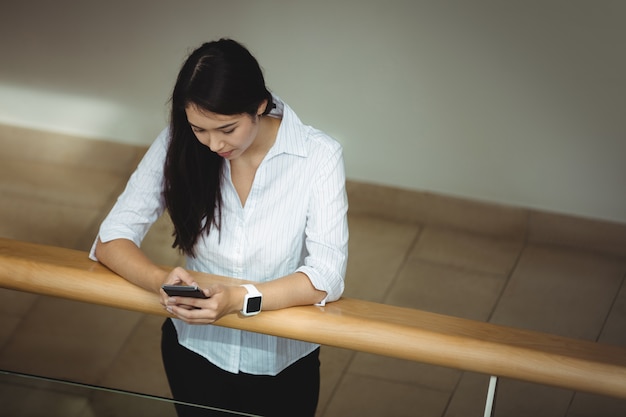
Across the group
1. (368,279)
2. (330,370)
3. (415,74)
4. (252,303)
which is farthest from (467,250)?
(252,303)

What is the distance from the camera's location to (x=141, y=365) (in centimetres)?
402

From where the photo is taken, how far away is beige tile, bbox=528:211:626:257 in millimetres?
4777

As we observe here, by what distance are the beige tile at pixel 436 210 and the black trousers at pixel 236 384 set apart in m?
2.57

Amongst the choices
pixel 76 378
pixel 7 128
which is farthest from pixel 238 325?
pixel 7 128

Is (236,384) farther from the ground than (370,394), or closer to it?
farther from the ground

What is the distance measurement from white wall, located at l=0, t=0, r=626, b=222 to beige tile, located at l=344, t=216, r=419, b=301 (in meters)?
0.26

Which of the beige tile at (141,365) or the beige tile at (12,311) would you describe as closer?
the beige tile at (141,365)

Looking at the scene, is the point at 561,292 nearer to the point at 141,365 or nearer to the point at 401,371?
the point at 401,371

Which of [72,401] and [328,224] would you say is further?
[328,224]

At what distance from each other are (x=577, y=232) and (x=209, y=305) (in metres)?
3.32

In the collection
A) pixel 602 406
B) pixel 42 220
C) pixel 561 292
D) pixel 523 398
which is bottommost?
Result: pixel 561 292

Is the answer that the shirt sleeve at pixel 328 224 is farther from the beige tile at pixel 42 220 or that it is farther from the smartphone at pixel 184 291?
the beige tile at pixel 42 220

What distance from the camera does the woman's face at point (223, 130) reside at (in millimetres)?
2092

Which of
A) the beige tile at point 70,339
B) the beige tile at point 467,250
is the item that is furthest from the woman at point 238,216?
the beige tile at point 467,250
